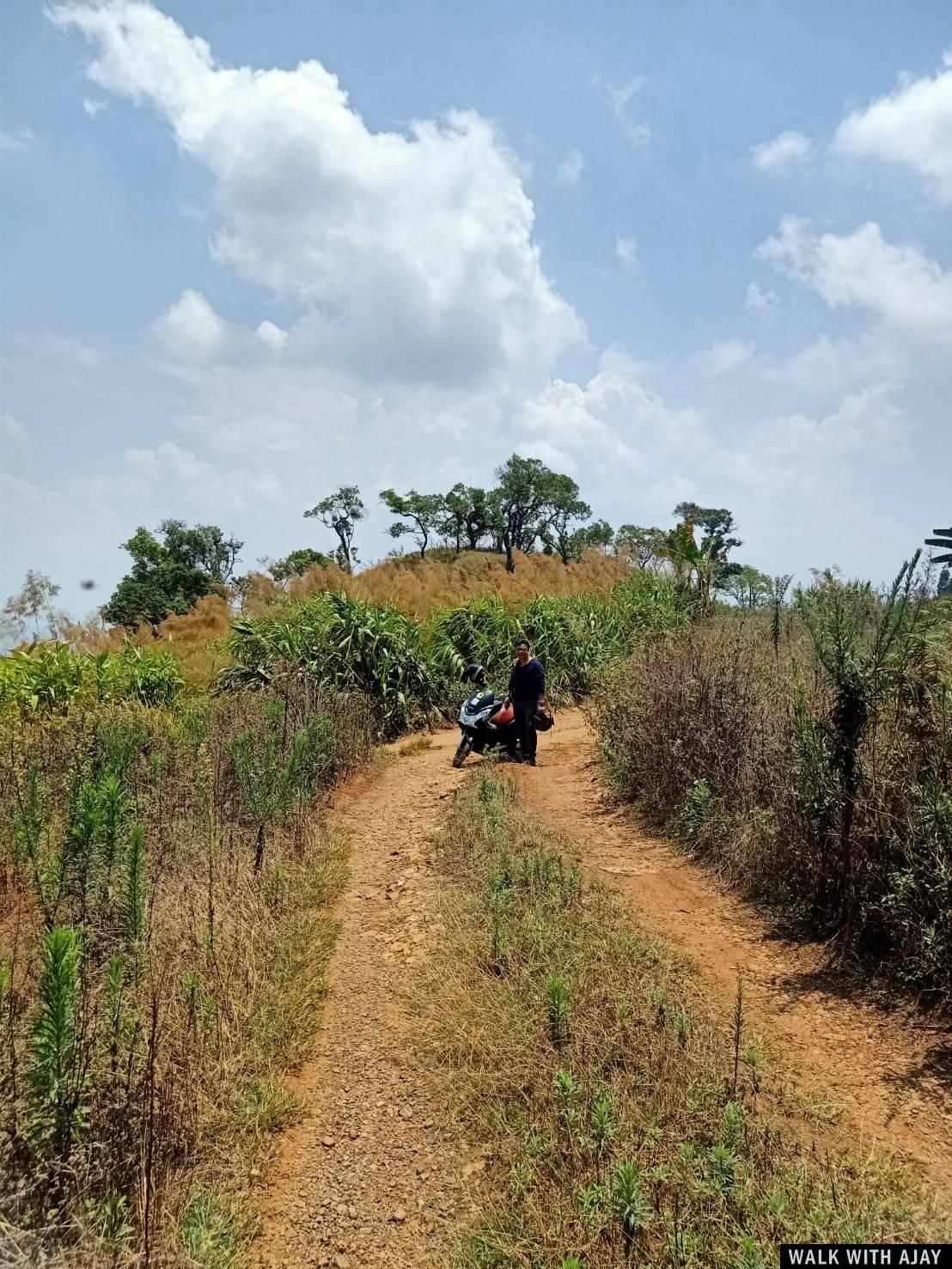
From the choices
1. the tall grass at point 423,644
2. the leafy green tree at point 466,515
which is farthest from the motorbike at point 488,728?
the leafy green tree at point 466,515

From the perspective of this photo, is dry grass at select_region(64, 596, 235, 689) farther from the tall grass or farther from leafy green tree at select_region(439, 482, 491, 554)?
leafy green tree at select_region(439, 482, 491, 554)

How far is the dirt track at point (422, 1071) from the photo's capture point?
265 centimetres

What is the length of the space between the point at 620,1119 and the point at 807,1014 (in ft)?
4.47

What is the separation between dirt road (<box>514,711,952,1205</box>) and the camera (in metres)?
2.81

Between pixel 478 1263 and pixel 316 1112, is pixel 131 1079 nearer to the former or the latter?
pixel 316 1112

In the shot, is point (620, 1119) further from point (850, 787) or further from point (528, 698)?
point (528, 698)

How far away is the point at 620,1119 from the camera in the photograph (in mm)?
2742

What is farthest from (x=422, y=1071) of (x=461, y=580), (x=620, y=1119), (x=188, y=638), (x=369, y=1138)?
(x=461, y=580)

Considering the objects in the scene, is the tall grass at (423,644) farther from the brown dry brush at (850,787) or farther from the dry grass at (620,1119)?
the dry grass at (620,1119)

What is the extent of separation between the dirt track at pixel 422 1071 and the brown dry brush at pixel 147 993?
0.17m

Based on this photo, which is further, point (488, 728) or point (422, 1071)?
point (488, 728)

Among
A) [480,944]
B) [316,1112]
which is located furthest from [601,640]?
[316,1112]

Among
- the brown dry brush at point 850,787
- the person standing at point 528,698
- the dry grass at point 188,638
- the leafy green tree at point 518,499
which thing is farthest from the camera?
the leafy green tree at point 518,499

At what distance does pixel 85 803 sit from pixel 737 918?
377cm
